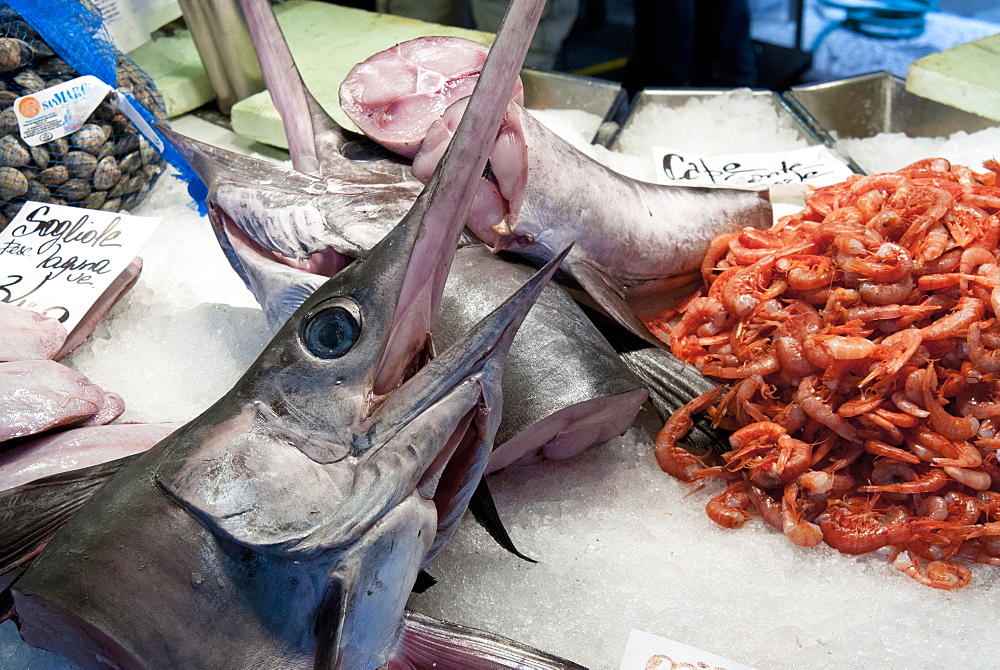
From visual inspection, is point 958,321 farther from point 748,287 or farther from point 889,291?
point 748,287

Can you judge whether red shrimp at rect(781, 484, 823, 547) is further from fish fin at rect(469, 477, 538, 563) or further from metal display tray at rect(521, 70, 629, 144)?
metal display tray at rect(521, 70, 629, 144)

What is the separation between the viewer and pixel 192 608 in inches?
34.7

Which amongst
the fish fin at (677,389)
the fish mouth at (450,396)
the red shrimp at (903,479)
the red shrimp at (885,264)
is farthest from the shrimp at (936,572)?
the fish mouth at (450,396)

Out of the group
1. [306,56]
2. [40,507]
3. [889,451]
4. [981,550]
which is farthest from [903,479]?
[306,56]

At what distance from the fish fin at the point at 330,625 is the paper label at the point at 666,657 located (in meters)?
0.49

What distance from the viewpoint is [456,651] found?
40.2 inches

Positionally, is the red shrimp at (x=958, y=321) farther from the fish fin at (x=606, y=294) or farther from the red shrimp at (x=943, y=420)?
the fish fin at (x=606, y=294)

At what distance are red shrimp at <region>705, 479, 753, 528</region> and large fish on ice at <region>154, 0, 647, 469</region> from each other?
9.1 inches

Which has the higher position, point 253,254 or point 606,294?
point 253,254

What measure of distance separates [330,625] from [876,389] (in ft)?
3.36

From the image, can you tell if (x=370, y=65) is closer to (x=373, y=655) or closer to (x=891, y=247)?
(x=891, y=247)

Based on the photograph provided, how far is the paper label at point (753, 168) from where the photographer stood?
2275 millimetres

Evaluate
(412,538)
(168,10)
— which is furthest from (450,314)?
(168,10)

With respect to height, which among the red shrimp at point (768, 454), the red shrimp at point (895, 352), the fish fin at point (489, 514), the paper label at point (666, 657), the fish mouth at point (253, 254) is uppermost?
the fish mouth at point (253, 254)
